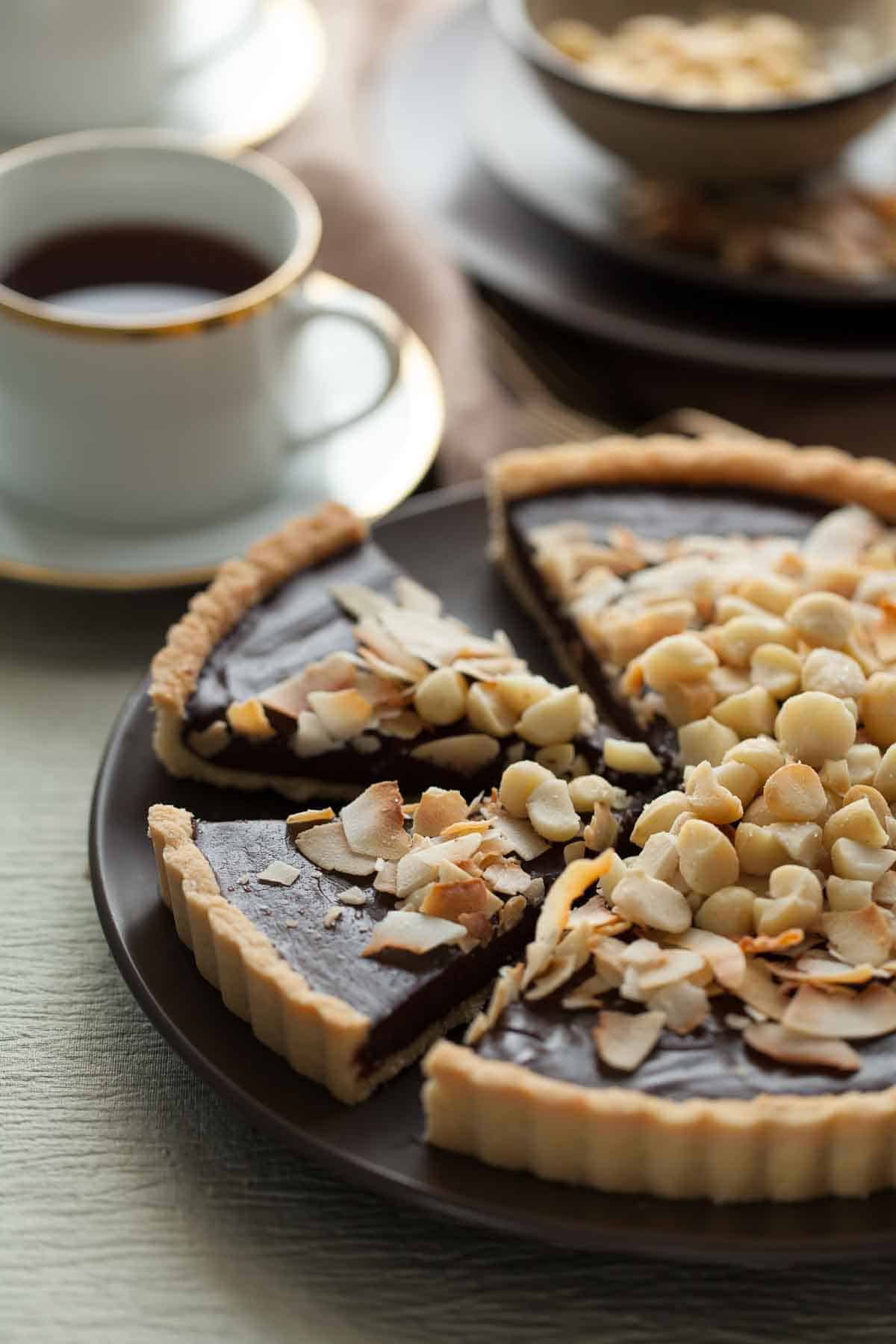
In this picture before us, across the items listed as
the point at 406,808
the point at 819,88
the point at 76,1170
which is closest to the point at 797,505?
the point at 406,808

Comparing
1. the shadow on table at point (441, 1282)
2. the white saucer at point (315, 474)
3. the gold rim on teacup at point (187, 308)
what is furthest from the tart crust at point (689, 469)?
the shadow on table at point (441, 1282)

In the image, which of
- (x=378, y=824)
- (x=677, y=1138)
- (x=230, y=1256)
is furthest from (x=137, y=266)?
(x=677, y=1138)

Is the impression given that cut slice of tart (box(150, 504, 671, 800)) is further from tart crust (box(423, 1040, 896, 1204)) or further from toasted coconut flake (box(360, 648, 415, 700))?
tart crust (box(423, 1040, 896, 1204))

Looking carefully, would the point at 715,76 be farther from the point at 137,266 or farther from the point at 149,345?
the point at 149,345

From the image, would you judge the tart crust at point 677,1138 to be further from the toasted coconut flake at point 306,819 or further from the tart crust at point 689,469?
the tart crust at point 689,469

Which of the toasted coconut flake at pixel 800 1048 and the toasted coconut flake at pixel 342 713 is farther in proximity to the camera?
the toasted coconut flake at pixel 342 713

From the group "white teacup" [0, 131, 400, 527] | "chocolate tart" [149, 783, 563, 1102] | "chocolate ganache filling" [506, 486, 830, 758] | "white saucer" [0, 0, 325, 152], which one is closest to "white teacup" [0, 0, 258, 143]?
"white saucer" [0, 0, 325, 152]
